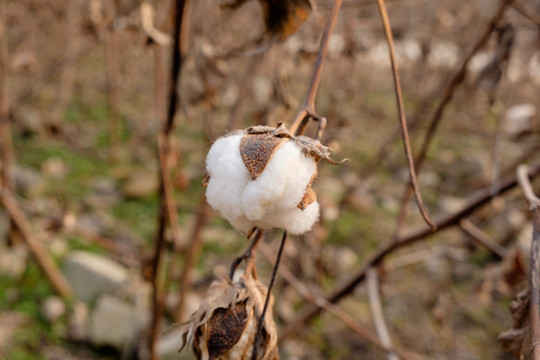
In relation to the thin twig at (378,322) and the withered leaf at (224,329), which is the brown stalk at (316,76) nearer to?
the withered leaf at (224,329)

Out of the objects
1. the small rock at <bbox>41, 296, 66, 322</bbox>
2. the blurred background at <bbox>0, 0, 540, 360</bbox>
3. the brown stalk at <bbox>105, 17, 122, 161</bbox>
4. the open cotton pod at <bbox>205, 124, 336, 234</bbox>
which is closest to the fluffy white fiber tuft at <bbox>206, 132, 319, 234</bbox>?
the open cotton pod at <bbox>205, 124, 336, 234</bbox>

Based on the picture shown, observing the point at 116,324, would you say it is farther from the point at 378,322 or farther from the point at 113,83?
the point at 113,83

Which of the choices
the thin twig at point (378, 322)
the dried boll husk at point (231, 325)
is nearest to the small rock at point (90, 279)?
the thin twig at point (378, 322)

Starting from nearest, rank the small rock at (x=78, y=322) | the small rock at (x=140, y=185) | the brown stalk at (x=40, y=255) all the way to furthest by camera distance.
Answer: the brown stalk at (x=40, y=255)
the small rock at (x=78, y=322)
the small rock at (x=140, y=185)

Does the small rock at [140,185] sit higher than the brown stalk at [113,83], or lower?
lower

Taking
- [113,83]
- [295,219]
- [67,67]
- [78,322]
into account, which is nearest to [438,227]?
[295,219]

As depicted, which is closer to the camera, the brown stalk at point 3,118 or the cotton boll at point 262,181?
the cotton boll at point 262,181
